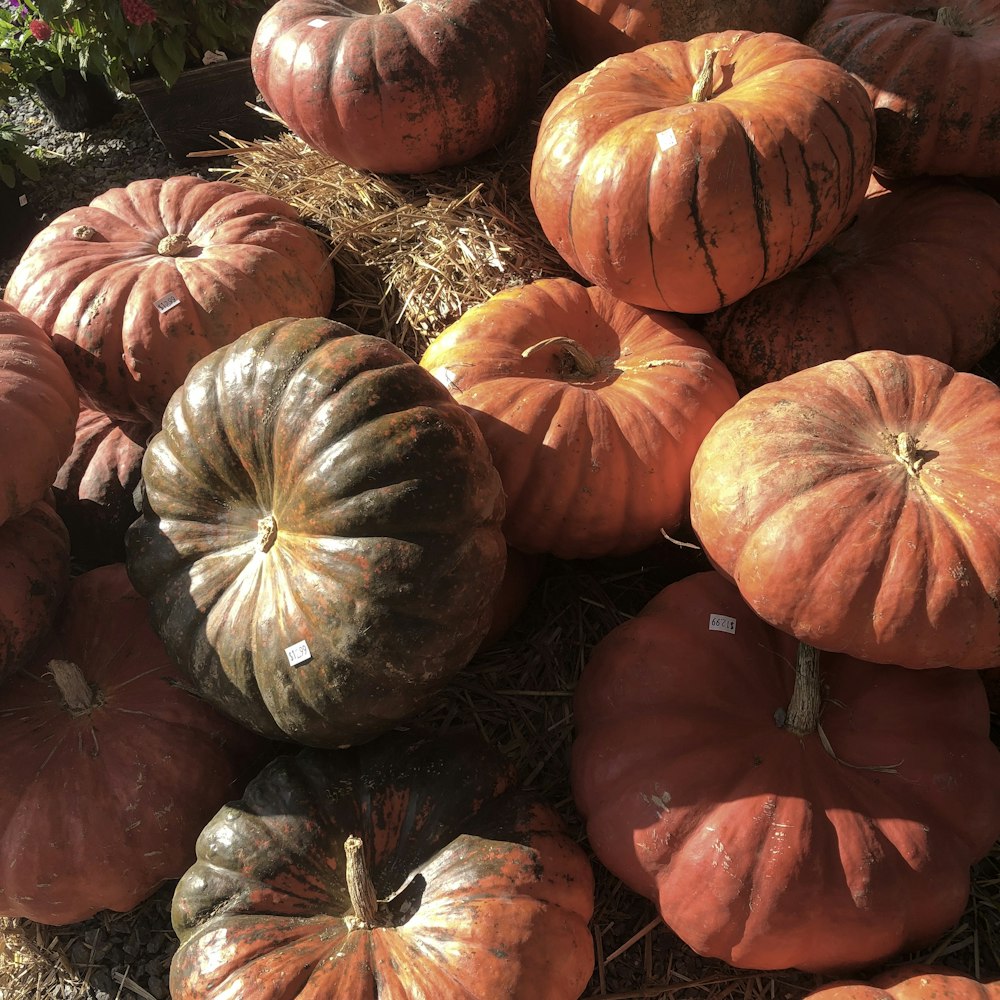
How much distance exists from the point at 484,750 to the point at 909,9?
2.70 metres

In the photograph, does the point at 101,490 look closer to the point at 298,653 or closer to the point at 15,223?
the point at 298,653

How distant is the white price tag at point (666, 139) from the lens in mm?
2398

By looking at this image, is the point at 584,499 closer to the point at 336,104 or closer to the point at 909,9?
the point at 336,104

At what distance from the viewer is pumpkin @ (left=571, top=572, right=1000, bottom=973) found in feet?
6.61

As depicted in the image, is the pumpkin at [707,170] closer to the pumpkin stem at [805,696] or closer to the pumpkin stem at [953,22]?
the pumpkin stem at [953,22]

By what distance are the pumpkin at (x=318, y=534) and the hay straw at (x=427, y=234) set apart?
99 cm

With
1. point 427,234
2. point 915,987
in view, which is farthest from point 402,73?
point 915,987

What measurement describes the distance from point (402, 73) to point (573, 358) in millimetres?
1253

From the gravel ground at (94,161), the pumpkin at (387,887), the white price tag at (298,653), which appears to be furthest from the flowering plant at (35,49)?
the pumpkin at (387,887)

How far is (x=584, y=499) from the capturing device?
2504 mm

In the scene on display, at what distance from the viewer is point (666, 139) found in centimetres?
241

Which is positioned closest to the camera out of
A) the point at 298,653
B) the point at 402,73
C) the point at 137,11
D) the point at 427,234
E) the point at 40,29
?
the point at 298,653

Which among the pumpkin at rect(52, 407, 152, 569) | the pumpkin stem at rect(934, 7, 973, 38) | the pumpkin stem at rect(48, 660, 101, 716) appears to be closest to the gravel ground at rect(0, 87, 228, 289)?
the pumpkin at rect(52, 407, 152, 569)

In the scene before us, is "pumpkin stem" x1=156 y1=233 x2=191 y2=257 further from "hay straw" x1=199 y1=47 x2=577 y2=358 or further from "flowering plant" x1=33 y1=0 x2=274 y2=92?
"flowering plant" x1=33 y1=0 x2=274 y2=92
